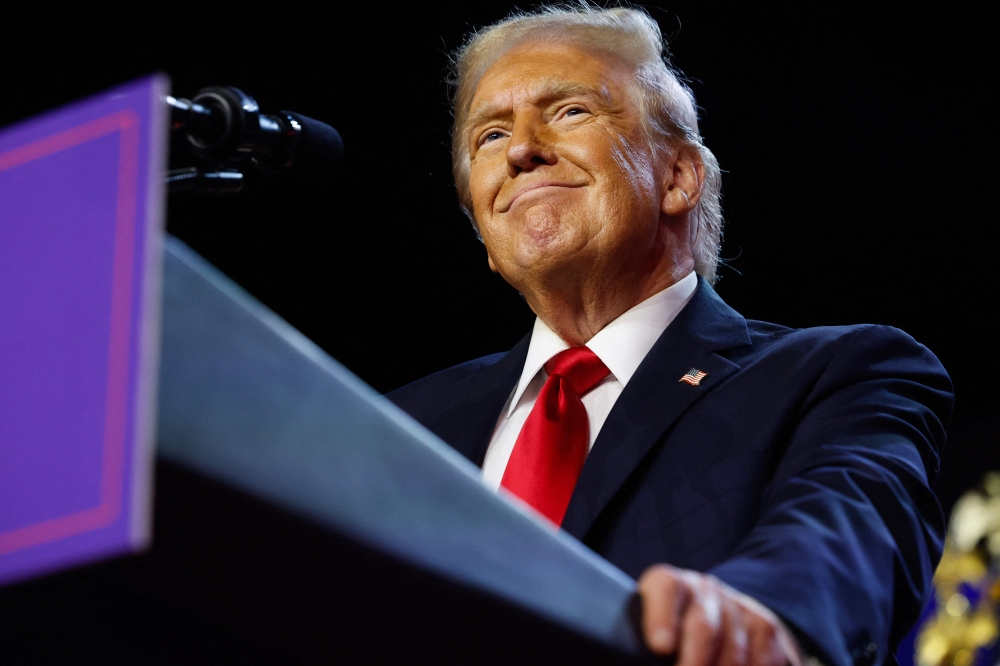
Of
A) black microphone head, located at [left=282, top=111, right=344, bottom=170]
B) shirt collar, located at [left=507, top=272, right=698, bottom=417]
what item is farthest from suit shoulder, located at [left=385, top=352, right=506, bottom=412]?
black microphone head, located at [left=282, top=111, right=344, bottom=170]

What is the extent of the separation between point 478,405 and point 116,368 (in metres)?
1.47

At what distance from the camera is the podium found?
0.48 meters

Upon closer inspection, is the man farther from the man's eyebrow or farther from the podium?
the podium

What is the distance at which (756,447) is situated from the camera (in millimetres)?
1455

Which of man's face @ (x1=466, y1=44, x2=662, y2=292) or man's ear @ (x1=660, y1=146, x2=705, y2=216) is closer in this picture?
man's face @ (x1=466, y1=44, x2=662, y2=292)

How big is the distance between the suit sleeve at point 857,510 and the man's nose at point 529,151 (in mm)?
718

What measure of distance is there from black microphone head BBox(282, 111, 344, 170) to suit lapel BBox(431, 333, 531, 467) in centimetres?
59

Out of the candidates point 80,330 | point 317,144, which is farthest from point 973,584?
point 80,330

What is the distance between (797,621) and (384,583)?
38cm

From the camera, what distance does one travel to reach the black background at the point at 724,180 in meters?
3.00

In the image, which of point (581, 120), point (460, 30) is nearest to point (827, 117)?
point (460, 30)

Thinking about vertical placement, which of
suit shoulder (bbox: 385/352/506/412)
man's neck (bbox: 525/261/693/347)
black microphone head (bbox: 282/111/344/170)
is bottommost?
suit shoulder (bbox: 385/352/506/412)

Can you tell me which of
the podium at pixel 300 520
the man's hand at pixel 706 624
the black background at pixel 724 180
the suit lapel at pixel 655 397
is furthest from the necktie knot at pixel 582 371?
the black background at pixel 724 180

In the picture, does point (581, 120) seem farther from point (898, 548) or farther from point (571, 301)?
point (898, 548)
